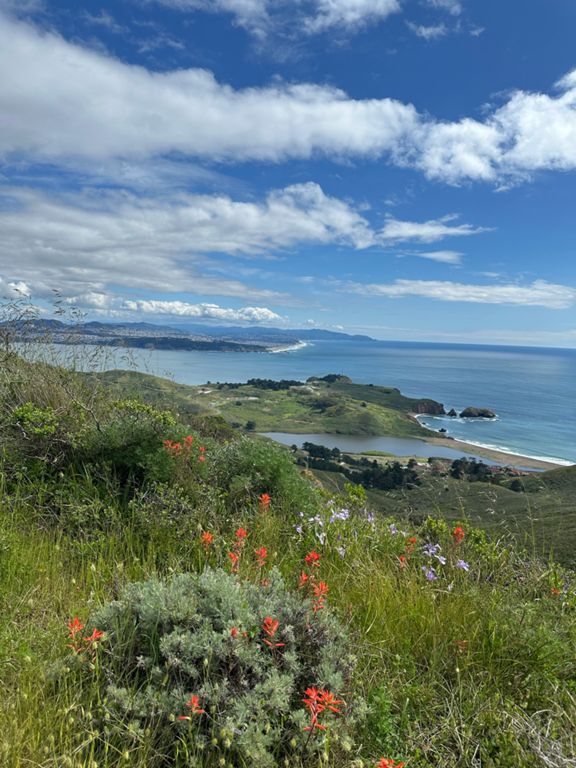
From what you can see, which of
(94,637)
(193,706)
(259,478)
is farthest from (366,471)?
(193,706)

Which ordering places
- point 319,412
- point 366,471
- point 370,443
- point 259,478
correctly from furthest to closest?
point 319,412, point 370,443, point 366,471, point 259,478

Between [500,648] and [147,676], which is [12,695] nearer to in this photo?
Answer: [147,676]

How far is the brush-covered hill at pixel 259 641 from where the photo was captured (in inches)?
78.7

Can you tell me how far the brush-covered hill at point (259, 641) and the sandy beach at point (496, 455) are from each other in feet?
154

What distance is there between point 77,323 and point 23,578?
523cm

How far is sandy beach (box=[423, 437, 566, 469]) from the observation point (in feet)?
179

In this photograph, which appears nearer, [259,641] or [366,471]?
[259,641]

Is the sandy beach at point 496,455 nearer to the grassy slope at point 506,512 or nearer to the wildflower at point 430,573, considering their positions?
the grassy slope at point 506,512

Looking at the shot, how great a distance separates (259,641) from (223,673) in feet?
0.86

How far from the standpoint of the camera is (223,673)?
2221 millimetres

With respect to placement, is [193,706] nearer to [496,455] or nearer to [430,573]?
[430,573]

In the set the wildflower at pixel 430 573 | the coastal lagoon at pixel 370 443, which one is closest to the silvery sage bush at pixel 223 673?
the wildflower at pixel 430 573

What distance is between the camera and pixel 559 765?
78.8 inches

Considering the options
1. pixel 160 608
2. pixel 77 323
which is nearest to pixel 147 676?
pixel 160 608
